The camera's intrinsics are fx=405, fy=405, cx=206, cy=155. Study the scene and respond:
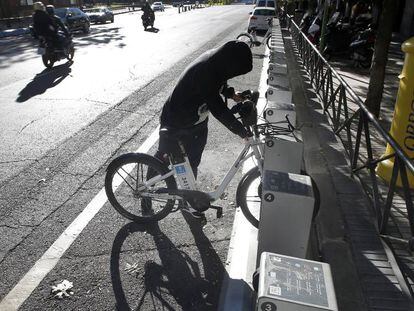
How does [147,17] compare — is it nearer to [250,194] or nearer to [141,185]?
[141,185]

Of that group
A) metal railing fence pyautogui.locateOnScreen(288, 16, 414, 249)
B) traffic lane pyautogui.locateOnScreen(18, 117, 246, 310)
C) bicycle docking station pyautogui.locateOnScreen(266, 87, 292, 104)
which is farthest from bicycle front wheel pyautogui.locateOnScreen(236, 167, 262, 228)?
bicycle docking station pyautogui.locateOnScreen(266, 87, 292, 104)

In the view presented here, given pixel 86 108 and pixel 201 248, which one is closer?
pixel 201 248

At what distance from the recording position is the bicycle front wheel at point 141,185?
12.9 feet

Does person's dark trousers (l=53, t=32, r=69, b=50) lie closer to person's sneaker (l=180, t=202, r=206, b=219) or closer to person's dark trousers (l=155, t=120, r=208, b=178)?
person's dark trousers (l=155, t=120, r=208, b=178)

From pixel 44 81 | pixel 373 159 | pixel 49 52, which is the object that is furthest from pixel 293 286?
pixel 49 52

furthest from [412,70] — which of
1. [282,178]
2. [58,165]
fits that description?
[58,165]

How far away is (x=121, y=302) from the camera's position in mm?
3160

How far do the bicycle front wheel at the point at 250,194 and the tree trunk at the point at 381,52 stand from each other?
3907mm

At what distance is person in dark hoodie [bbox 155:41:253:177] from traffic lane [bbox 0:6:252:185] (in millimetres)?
2786

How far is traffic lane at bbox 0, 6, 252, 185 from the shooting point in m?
6.42

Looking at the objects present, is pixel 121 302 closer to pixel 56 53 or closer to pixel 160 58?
pixel 56 53

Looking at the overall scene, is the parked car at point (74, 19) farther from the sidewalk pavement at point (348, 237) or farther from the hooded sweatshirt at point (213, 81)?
the hooded sweatshirt at point (213, 81)

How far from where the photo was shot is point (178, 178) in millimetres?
3844

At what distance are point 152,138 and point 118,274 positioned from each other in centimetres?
333
